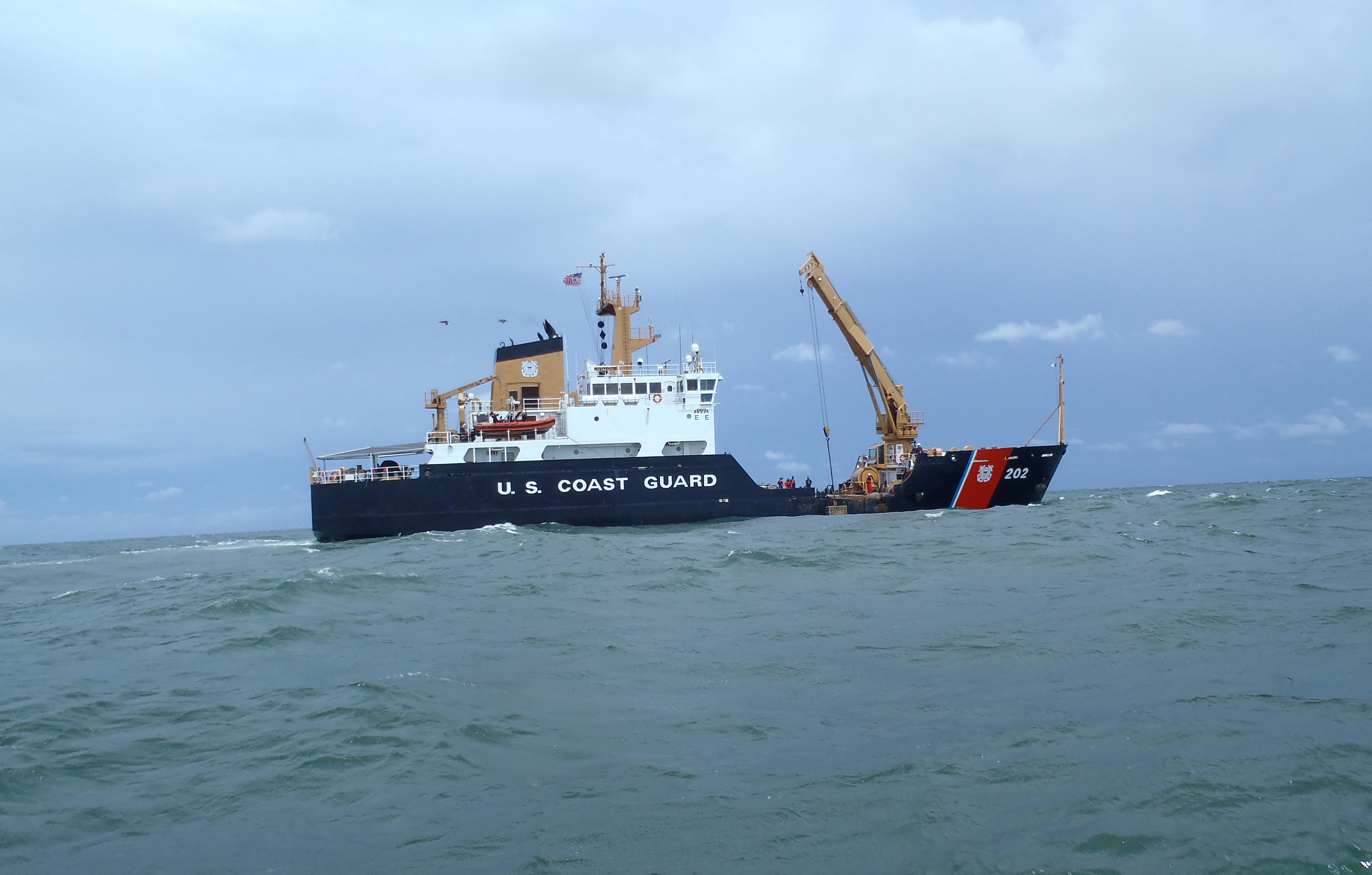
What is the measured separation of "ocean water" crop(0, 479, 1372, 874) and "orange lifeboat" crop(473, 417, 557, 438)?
44.7 ft

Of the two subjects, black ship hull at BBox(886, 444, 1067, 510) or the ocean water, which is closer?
the ocean water

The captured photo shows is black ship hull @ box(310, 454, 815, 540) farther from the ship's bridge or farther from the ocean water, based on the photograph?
the ocean water

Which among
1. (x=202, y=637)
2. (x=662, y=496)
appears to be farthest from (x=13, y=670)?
(x=662, y=496)

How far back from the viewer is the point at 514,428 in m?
26.0

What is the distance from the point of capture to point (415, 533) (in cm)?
2419

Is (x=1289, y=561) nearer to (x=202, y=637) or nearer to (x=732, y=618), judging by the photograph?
(x=732, y=618)

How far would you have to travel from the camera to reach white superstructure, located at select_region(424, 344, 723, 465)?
84.6ft

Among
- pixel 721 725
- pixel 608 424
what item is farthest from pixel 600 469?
pixel 721 725

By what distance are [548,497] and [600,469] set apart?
5.54ft

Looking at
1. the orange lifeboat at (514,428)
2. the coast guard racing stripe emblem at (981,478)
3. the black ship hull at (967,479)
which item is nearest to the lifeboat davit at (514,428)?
the orange lifeboat at (514,428)

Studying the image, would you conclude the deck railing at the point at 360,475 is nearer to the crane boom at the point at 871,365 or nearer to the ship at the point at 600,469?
the ship at the point at 600,469

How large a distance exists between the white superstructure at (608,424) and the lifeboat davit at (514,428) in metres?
0.04

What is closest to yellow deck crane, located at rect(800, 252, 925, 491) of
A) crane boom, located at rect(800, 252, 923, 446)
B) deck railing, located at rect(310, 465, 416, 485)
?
crane boom, located at rect(800, 252, 923, 446)

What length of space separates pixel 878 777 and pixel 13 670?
29.4ft
